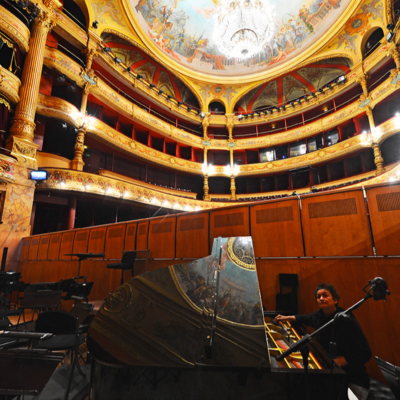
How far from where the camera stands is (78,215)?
8.99 m

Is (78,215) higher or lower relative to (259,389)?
higher

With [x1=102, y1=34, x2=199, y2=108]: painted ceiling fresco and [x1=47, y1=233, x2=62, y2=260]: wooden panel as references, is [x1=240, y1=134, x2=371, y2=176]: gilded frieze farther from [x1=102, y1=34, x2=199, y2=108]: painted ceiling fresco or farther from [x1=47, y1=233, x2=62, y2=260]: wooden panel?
[x1=47, y1=233, x2=62, y2=260]: wooden panel

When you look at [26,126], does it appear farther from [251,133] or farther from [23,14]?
[251,133]

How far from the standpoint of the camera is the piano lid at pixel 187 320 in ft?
2.77

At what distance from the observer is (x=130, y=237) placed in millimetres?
4254

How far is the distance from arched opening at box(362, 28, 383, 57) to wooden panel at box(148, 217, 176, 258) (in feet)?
37.6

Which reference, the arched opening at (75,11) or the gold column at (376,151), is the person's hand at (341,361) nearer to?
the gold column at (376,151)

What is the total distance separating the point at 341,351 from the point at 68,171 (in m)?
7.31

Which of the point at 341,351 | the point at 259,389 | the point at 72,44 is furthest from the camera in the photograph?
the point at 72,44

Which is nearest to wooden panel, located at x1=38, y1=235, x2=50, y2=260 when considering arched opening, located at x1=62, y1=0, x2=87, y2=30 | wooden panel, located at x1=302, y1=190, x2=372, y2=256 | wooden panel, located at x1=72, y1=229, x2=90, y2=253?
wooden panel, located at x1=72, y1=229, x2=90, y2=253

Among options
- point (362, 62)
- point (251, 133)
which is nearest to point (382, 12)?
point (362, 62)

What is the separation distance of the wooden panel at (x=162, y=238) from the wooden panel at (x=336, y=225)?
1.97m

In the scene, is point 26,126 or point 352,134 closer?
point 26,126

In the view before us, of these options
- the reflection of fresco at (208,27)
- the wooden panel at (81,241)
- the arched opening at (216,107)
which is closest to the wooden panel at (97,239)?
the wooden panel at (81,241)
